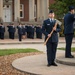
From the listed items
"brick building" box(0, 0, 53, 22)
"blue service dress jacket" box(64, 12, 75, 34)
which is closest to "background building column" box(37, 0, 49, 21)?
"brick building" box(0, 0, 53, 22)

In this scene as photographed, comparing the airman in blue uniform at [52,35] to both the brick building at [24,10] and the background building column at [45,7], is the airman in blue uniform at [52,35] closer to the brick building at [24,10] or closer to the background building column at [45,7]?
the brick building at [24,10]

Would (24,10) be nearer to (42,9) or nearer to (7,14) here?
(7,14)

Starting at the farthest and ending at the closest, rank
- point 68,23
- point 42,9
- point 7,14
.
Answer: point 7,14, point 42,9, point 68,23

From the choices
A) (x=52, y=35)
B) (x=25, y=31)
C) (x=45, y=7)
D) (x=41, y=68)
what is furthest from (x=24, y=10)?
(x=41, y=68)

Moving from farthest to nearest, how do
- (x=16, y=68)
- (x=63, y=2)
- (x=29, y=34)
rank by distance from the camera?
(x=29, y=34) < (x=63, y=2) < (x=16, y=68)

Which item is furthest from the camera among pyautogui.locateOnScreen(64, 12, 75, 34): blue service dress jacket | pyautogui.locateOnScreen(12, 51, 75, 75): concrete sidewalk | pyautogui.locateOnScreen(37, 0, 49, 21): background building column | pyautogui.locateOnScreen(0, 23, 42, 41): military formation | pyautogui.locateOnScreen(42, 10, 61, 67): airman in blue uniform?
pyautogui.locateOnScreen(37, 0, 49, 21): background building column

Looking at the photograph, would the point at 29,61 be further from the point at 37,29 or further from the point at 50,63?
the point at 37,29

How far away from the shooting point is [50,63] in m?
13.5

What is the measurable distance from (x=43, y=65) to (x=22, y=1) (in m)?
41.5

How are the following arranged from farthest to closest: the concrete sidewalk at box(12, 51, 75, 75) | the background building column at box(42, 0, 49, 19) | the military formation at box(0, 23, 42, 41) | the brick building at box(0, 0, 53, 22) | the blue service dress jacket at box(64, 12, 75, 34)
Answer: the background building column at box(42, 0, 49, 19), the brick building at box(0, 0, 53, 22), the military formation at box(0, 23, 42, 41), the blue service dress jacket at box(64, 12, 75, 34), the concrete sidewalk at box(12, 51, 75, 75)

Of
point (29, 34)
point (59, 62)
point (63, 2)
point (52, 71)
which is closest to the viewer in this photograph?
point (52, 71)

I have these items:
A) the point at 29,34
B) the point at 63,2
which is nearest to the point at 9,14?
the point at 29,34

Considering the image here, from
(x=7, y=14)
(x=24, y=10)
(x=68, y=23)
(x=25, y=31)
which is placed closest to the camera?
(x=68, y=23)

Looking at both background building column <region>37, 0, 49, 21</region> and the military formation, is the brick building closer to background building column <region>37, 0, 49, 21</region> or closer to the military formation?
background building column <region>37, 0, 49, 21</region>
